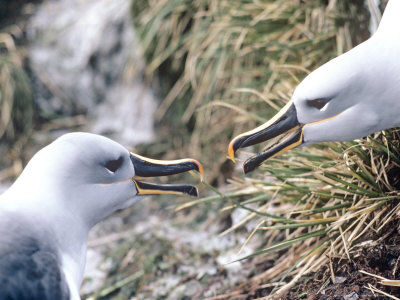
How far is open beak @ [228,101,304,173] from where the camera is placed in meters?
2.50

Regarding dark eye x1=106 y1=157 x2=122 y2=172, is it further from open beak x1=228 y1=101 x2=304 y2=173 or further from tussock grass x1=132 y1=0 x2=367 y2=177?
tussock grass x1=132 y1=0 x2=367 y2=177

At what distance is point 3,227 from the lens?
2.30 m

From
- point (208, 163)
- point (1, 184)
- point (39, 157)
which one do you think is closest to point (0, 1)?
point (1, 184)

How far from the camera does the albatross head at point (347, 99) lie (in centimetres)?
231

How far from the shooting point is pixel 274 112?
412 cm

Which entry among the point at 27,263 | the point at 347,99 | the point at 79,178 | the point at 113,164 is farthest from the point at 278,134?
the point at 27,263

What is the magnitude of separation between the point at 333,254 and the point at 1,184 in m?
3.82

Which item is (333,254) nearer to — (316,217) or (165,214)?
(316,217)

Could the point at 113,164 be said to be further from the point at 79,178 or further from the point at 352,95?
the point at 352,95

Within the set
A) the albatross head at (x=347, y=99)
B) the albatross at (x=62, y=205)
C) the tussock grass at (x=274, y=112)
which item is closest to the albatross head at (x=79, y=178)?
the albatross at (x=62, y=205)

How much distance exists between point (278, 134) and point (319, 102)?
26 cm

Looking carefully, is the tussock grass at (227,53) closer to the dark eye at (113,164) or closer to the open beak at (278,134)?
the open beak at (278,134)

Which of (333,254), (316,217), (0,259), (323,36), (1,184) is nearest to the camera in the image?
(0,259)

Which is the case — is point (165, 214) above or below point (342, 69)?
below
